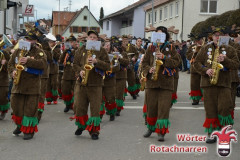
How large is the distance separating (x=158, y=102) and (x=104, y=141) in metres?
1.30

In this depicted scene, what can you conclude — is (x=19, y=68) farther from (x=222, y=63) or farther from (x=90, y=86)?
(x=222, y=63)

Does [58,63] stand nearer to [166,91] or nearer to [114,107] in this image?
[114,107]

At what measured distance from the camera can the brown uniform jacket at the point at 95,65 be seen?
8602 millimetres

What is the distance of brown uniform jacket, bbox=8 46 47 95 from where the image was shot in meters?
8.50

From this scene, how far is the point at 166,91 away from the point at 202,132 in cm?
148

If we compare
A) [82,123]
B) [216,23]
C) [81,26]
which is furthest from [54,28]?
[82,123]

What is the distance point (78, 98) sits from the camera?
28.4 feet

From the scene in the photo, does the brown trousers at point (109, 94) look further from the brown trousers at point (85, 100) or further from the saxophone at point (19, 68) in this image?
the saxophone at point (19, 68)

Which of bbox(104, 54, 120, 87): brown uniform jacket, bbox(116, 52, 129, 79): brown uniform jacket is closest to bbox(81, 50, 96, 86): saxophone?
bbox(104, 54, 120, 87): brown uniform jacket

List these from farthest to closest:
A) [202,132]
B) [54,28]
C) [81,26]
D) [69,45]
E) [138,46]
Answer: [54,28] → [81,26] → [138,46] → [69,45] → [202,132]

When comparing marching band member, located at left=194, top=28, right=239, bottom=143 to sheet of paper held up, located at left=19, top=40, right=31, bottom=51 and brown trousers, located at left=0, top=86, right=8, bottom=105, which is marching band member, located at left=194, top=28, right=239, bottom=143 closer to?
sheet of paper held up, located at left=19, top=40, right=31, bottom=51

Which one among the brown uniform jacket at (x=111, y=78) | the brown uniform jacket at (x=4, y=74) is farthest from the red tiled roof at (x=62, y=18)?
the brown uniform jacket at (x=4, y=74)

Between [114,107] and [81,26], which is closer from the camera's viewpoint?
[114,107]

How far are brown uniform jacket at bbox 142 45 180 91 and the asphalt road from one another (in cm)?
108
